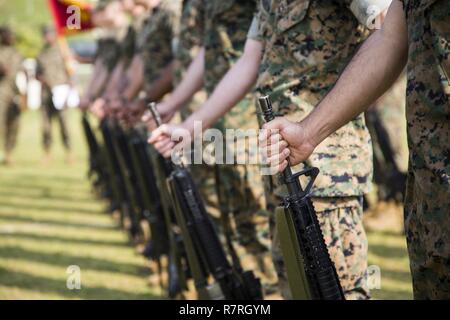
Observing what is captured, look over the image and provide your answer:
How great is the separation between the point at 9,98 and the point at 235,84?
569 inches

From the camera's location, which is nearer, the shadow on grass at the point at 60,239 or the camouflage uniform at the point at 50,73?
the shadow on grass at the point at 60,239

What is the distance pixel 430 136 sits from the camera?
95.6 inches

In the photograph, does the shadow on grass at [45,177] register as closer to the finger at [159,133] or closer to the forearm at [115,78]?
the forearm at [115,78]

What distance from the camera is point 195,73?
5.21 m

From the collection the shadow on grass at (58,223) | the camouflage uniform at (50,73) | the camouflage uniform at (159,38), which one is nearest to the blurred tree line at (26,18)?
the camouflage uniform at (50,73)

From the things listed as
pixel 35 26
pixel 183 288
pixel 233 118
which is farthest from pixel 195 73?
pixel 35 26

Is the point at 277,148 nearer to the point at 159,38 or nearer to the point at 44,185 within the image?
the point at 159,38

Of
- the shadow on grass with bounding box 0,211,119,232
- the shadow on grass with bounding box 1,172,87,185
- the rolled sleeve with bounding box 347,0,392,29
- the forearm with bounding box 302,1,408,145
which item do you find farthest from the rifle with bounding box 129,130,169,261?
the shadow on grass with bounding box 1,172,87,185

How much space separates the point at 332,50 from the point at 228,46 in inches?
57.1

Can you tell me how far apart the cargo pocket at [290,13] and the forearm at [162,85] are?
3.02m

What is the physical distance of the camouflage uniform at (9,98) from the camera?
57.8 feet

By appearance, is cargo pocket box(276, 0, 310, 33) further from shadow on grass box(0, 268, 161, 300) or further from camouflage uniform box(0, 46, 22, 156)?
camouflage uniform box(0, 46, 22, 156)

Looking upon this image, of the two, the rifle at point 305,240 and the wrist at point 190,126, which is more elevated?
the wrist at point 190,126

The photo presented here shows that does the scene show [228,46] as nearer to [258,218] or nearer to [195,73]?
[195,73]
